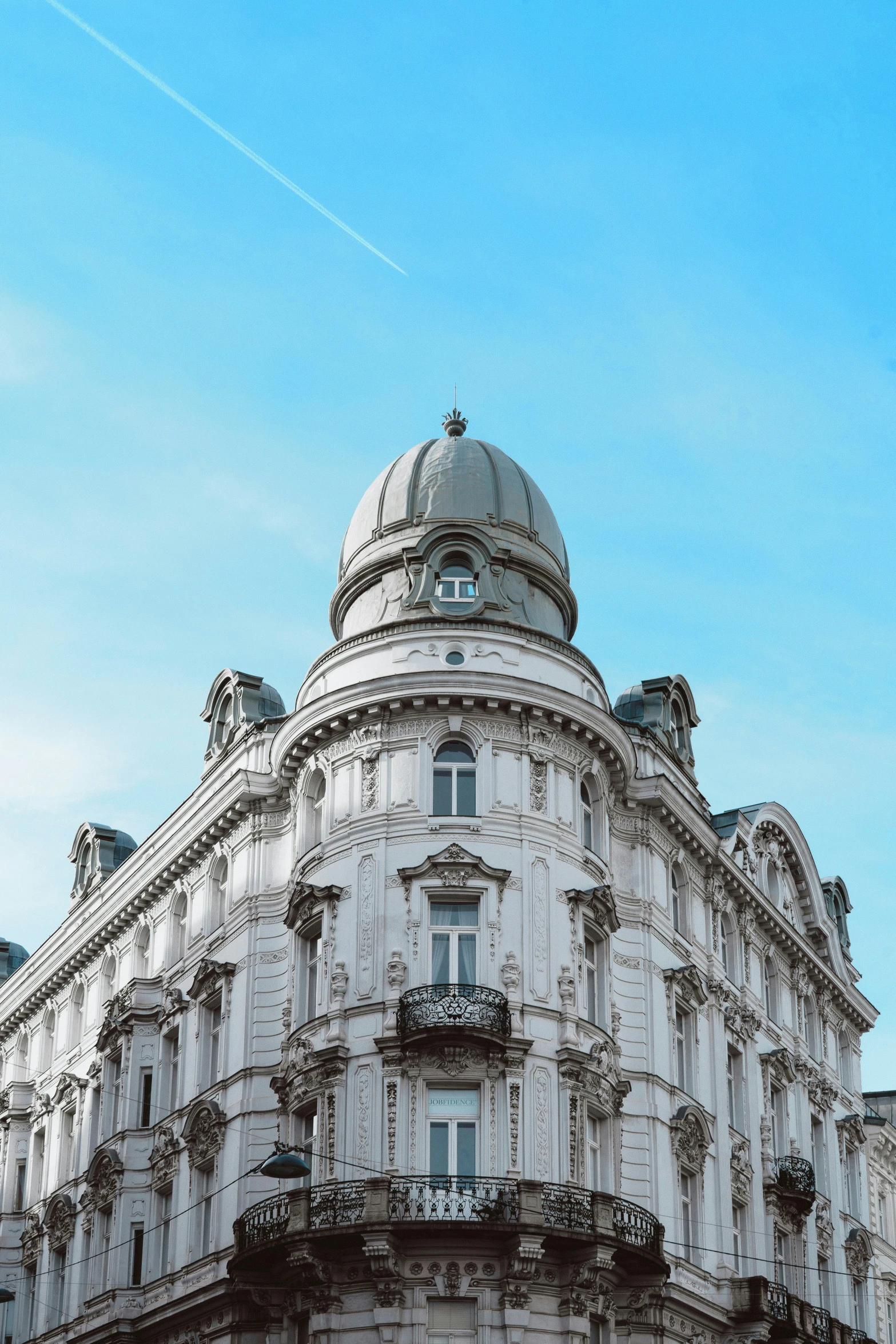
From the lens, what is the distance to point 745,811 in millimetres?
50688

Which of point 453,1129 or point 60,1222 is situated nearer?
point 453,1129

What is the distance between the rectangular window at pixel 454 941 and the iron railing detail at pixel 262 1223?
5412 mm

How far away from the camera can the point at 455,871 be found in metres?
38.1

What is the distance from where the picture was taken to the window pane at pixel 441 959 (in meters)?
37.3

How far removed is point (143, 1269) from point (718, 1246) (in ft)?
44.6

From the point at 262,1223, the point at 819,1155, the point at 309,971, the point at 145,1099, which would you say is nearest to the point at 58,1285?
the point at 145,1099

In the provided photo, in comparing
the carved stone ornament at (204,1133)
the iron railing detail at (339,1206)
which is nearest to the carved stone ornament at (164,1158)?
the carved stone ornament at (204,1133)

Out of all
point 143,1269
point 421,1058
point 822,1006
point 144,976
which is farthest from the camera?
point 822,1006

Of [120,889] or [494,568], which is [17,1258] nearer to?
[120,889]

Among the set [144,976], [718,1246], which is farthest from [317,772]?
[718,1246]

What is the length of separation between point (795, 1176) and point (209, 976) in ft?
51.6

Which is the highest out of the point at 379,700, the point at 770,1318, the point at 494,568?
the point at 494,568

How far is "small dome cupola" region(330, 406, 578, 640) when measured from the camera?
1688 inches

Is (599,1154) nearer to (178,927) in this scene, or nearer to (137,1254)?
(137,1254)
